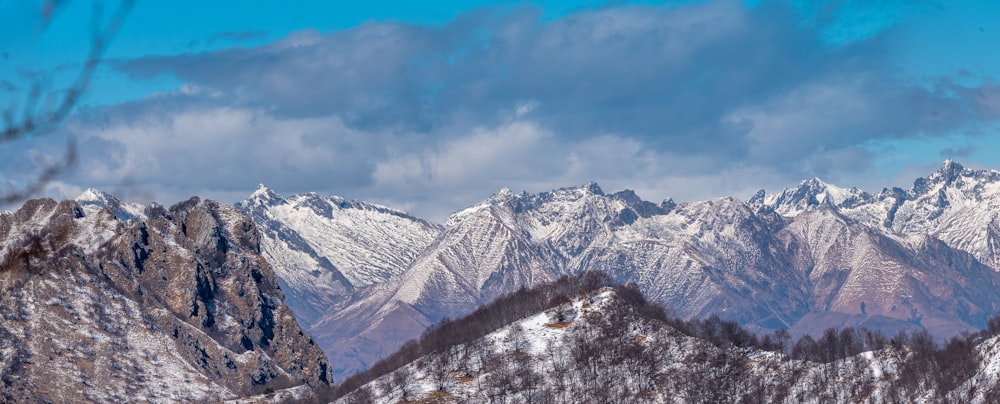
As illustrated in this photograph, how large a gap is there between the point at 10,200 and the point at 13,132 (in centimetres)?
392

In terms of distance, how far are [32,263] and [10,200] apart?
426 centimetres

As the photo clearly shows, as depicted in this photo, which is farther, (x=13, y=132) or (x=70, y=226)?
(x=70, y=226)

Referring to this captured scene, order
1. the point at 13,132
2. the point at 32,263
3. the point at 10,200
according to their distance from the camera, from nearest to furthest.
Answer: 1. the point at 13,132
2. the point at 10,200
3. the point at 32,263

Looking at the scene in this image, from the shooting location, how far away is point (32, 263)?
50.3m

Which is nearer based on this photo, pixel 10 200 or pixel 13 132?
pixel 13 132

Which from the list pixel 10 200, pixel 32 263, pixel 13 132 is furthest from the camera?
pixel 32 263

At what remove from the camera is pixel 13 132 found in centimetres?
4394

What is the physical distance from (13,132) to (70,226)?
8756mm

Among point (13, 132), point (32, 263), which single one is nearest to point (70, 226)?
point (32, 263)

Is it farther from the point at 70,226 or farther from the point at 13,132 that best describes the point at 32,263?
the point at 13,132

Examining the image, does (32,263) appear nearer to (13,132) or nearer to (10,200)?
(10,200)

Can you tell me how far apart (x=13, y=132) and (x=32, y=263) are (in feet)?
26.7

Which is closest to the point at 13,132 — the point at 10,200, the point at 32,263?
the point at 10,200

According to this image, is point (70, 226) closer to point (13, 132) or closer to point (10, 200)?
point (10, 200)
